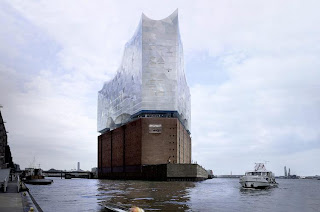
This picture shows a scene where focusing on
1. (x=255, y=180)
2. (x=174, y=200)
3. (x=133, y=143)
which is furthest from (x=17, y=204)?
(x=133, y=143)

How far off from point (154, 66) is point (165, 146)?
2487cm

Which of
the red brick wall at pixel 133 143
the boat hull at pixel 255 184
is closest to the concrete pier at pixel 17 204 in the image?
the boat hull at pixel 255 184

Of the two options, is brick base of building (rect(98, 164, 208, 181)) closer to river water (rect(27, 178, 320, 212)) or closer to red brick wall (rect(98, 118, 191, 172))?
red brick wall (rect(98, 118, 191, 172))

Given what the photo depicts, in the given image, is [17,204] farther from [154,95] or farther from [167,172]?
[154,95]

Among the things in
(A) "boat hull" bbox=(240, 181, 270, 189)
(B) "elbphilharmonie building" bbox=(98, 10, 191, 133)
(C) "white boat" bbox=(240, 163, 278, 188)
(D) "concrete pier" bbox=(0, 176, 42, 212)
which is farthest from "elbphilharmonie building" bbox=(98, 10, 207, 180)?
(D) "concrete pier" bbox=(0, 176, 42, 212)

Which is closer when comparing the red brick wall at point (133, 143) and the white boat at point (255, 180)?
the white boat at point (255, 180)

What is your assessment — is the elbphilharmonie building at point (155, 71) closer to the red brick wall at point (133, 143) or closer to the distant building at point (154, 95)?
the distant building at point (154, 95)

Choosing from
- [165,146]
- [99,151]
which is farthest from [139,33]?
[99,151]

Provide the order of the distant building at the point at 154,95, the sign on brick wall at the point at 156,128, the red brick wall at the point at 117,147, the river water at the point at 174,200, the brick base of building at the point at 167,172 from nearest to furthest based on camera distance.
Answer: the river water at the point at 174,200 < the brick base of building at the point at 167,172 < the distant building at the point at 154,95 < the sign on brick wall at the point at 156,128 < the red brick wall at the point at 117,147

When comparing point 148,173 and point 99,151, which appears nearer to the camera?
point 148,173

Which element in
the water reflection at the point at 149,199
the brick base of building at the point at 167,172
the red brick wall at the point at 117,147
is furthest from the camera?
the red brick wall at the point at 117,147

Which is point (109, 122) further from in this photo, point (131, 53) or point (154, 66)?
point (154, 66)

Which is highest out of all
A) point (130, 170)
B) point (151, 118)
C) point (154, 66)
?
point (154, 66)

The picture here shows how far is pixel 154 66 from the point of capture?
11406cm
